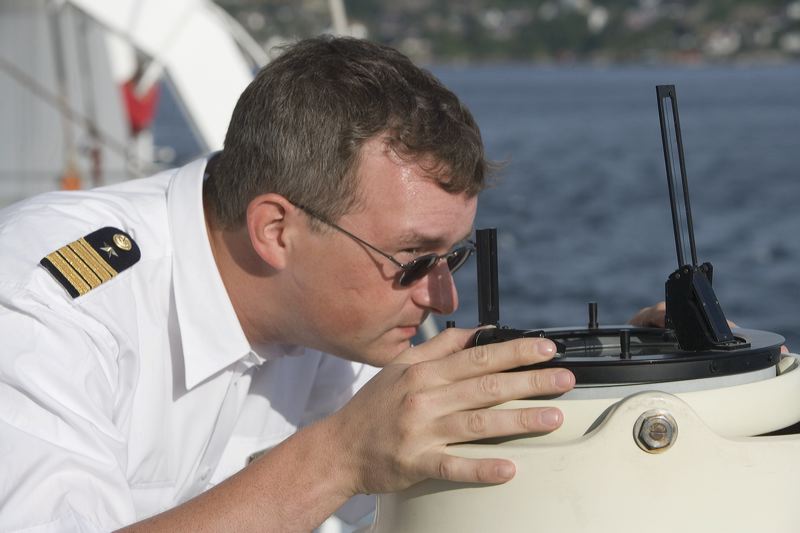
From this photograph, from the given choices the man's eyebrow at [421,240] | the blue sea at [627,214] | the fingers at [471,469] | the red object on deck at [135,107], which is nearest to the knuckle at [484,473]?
the fingers at [471,469]

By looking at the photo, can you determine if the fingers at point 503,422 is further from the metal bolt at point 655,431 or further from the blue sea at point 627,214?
the blue sea at point 627,214

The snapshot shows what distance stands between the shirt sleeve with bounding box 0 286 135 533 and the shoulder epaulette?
8 cm

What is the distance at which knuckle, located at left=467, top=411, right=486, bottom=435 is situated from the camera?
1.27m

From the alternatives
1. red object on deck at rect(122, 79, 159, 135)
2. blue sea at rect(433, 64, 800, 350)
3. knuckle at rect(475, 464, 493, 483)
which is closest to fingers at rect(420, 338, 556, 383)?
knuckle at rect(475, 464, 493, 483)

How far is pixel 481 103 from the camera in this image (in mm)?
50469

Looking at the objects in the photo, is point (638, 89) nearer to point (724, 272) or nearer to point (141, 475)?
point (724, 272)

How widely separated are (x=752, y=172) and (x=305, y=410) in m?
23.9

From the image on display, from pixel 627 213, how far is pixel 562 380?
61.7ft

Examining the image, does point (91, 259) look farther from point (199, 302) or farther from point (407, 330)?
point (407, 330)

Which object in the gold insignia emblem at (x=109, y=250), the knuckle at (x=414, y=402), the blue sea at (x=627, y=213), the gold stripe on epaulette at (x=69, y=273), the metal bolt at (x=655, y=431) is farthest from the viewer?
the blue sea at (x=627, y=213)

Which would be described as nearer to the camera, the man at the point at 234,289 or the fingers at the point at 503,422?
the fingers at the point at 503,422

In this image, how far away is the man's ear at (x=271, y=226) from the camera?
6.15 feet

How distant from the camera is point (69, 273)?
1662 mm

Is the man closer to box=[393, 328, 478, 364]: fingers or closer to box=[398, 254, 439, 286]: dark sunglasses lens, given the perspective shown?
box=[398, 254, 439, 286]: dark sunglasses lens
